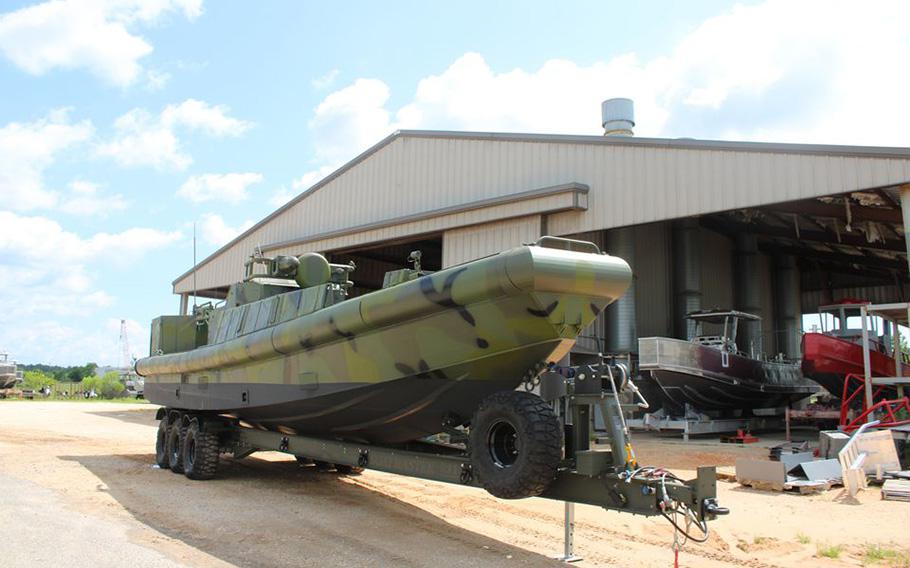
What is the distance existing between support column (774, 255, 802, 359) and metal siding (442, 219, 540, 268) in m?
17.1

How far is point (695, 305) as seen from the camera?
22219mm

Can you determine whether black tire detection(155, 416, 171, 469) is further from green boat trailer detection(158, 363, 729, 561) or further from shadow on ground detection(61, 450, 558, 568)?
green boat trailer detection(158, 363, 729, 561)

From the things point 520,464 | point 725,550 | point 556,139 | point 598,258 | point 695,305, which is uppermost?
point 556,139

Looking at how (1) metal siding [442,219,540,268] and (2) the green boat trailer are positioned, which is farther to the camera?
(1) metal siding [442,219,540,268]

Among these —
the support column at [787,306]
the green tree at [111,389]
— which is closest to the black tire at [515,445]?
the support column at [787,306]

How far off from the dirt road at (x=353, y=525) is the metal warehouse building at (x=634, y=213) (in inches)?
236

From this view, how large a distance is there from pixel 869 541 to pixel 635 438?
11079 mm

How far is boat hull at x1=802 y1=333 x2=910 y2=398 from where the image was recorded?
1636 cm

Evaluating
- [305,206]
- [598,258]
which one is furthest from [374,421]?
[305,206]

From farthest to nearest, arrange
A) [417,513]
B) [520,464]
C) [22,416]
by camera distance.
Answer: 1. [22,416]
2. [417,513]
3. [520,464]

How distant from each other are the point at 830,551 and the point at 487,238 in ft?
37.4

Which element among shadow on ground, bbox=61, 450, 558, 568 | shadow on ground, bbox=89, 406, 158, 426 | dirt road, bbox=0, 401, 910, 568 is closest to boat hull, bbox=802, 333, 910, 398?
dirt road, bbox=0, 401, 910, 568

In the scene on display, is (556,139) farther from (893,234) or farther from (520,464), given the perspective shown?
(520,464)

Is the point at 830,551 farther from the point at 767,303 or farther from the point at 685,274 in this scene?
the point at 767,303
